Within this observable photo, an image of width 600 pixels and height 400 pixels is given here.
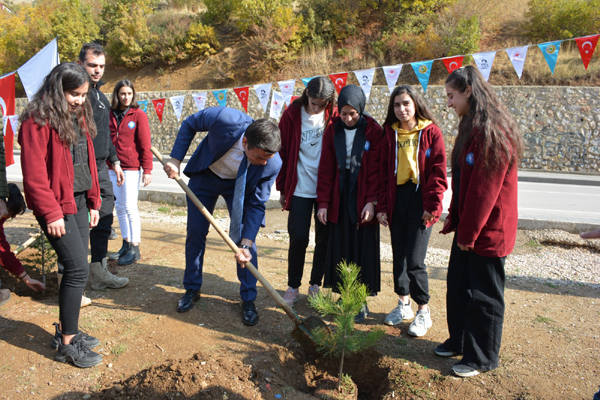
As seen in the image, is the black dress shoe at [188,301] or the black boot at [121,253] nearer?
the black dress shoe at [188,301]

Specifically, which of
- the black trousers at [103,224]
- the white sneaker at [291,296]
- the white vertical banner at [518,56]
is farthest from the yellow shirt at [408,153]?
the white vertical banner at [518,56]

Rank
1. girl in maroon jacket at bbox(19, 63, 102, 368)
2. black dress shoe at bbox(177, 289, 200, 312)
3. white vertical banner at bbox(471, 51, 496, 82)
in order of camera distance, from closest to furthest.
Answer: girl in maroon jacket at bbox(19, 63, 102, 368) < black dress shoe at bbox(177, 289, 200, 312) < white vertical banner at bbox(471, 51, 496, 82)

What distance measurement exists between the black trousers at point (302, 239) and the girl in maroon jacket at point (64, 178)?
1534 millimetres

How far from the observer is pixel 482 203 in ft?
8.04

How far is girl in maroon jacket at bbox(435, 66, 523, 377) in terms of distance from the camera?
244 centimetres

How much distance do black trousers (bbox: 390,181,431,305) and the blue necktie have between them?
1.15 meters

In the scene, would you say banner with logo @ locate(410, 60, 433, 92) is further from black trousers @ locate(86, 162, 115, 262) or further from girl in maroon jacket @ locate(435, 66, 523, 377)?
black trousers @ locate(86, 162, 115, 262)

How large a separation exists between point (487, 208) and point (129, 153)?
344cm

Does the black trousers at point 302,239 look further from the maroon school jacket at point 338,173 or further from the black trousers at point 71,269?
the black trousers at point 71,269

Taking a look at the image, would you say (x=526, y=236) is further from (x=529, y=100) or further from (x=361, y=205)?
(x=529, y=100)

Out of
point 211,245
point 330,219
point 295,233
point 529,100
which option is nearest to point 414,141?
point 330,219

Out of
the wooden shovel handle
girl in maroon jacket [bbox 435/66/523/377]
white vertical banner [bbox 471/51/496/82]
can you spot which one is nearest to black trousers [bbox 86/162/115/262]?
the wooden shovel handle

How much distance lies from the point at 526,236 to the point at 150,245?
4.96m

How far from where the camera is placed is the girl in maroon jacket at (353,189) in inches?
129
